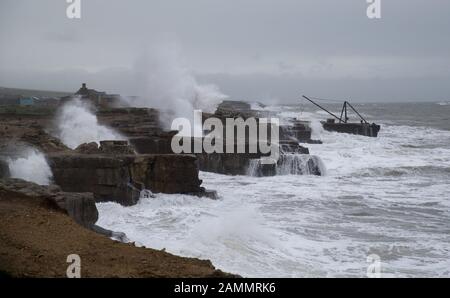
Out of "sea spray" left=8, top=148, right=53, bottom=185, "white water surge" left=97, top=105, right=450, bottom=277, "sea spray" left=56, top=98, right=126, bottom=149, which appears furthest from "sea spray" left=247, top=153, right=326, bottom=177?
"sea spray" left=8, top=148, right=53, bottom=185

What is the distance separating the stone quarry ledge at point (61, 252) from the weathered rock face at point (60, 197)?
183mm

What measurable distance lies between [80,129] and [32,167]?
7.62 metres

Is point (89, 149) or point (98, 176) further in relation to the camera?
point (89, 149)

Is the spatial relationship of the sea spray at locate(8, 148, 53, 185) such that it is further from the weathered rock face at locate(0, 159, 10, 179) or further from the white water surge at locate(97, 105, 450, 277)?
the white water surge at locate(97, 105, 450, 277)

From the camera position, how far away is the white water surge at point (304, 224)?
785cm

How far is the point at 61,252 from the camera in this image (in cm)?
566

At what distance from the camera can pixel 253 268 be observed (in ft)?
24.3

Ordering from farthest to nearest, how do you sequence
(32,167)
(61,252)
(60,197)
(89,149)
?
(89,149)
(32,167)
(60,197)
(61,252)

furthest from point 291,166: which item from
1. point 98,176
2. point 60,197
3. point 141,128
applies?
point 60,197

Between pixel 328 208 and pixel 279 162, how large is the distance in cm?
633

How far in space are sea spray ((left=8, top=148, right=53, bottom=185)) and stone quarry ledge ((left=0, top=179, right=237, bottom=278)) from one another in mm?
3800

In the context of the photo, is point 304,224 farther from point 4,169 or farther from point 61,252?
point 4,169
